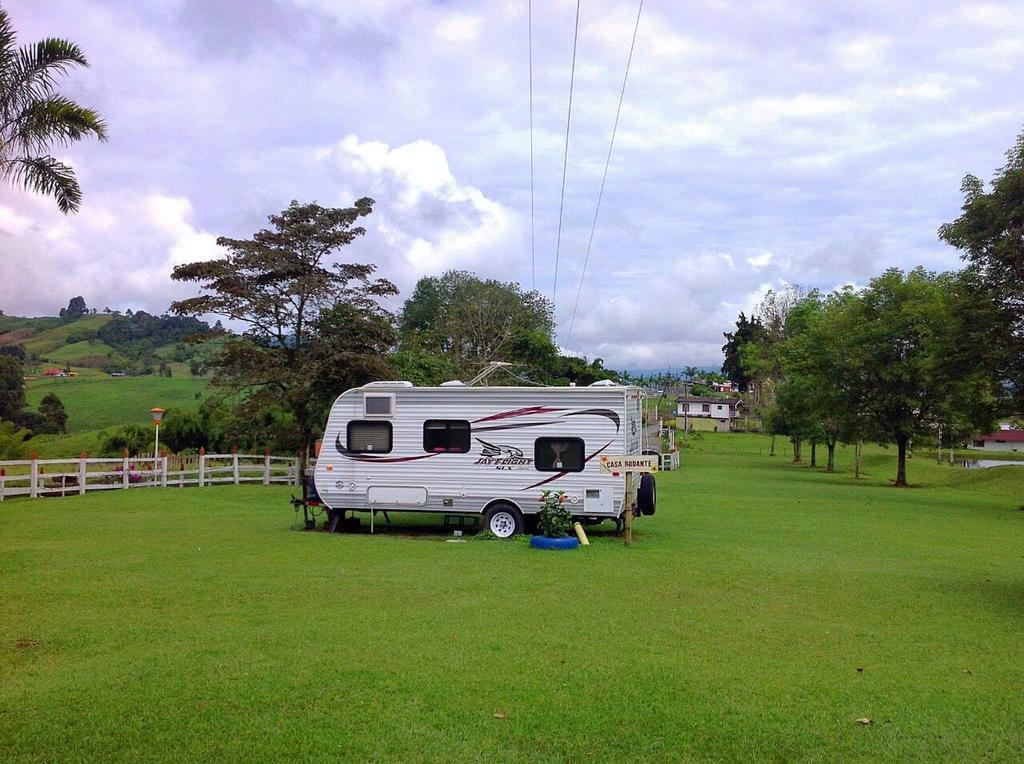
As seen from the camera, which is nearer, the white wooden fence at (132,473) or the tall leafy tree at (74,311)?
the white wooden fence at (132,473)

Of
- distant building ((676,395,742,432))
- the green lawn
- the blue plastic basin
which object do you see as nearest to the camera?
the green lawn

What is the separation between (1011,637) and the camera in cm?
786

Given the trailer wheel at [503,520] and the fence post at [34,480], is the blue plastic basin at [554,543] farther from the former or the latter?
the fence post at [34,480]

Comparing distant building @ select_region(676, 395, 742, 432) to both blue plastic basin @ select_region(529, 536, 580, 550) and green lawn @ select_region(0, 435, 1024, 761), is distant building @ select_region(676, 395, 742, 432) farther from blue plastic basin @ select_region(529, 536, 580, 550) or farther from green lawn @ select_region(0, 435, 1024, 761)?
green lawn @ select_region(0, 435, 1024, 761)

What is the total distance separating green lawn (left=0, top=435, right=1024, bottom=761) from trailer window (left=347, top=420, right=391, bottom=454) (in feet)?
6.83

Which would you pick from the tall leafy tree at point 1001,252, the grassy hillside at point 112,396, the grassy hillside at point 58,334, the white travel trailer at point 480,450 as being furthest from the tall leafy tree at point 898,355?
the grassy hillside at point 58,334

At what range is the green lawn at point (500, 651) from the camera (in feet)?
17.0

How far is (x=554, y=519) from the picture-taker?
1370cm

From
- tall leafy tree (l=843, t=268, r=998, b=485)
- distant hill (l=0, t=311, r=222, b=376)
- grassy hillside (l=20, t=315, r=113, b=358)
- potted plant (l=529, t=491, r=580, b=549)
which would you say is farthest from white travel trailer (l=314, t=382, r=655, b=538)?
grassy hillside (l=20, t=315, r=113, b=358)

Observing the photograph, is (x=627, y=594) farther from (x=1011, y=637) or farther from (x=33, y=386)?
(x=33, y=386)

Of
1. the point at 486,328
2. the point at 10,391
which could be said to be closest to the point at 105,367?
the point at 10,391

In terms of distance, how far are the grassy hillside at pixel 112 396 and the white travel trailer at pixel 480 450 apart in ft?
125

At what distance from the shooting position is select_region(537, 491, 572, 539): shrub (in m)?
13.7

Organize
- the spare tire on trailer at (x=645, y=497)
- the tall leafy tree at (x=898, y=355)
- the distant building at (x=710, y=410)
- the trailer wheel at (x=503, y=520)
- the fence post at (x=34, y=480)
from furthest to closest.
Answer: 1. the distant building at (x=710, y=410)
2. the tall leafy tree at (x=898, y=355)
3. the fence post at (x=34, y=480)
4. the spare tire on trailer at (x=645, y=497)
5. the trailer wheel at (x=503, y=520)
